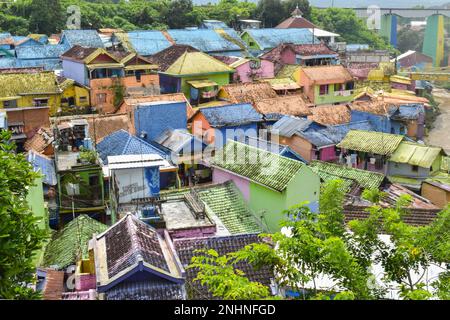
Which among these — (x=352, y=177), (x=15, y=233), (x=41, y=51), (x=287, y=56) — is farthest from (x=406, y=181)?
(x=41, y=51)

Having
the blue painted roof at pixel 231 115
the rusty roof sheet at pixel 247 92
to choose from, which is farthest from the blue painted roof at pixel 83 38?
the blue painted roof at pixel 231 115

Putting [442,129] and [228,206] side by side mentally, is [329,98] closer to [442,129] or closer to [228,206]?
[442,129]

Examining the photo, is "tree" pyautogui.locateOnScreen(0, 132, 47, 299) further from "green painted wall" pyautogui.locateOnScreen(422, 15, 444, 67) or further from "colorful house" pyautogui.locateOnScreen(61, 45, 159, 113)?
"green painted wall" pyautogui.locateOnScreen(422, 15, 444, 67)

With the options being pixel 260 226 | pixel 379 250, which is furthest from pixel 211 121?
pixel 379 250

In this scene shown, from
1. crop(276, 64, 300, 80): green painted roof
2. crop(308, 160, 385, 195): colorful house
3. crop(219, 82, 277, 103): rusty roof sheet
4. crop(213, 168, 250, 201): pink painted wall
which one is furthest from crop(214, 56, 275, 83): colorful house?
crop(213, 168, 250, 201): pink painted wall

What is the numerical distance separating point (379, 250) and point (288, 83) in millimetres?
26793

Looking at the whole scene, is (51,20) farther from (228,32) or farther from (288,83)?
(288,83)

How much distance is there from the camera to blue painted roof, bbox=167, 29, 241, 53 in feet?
130

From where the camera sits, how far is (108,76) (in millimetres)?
29125

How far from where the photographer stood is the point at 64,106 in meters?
27.5

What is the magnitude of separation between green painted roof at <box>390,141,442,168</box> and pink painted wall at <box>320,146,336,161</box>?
2.45 meters

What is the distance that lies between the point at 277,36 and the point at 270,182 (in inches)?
1263

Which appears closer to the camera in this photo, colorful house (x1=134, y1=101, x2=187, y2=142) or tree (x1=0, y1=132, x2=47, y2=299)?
tree (x1=0, y1=132, x2=47, y2=299)

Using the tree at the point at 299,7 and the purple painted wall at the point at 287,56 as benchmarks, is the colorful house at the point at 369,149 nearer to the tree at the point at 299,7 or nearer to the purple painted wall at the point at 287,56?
the purple painted wall at the point at 287,56
